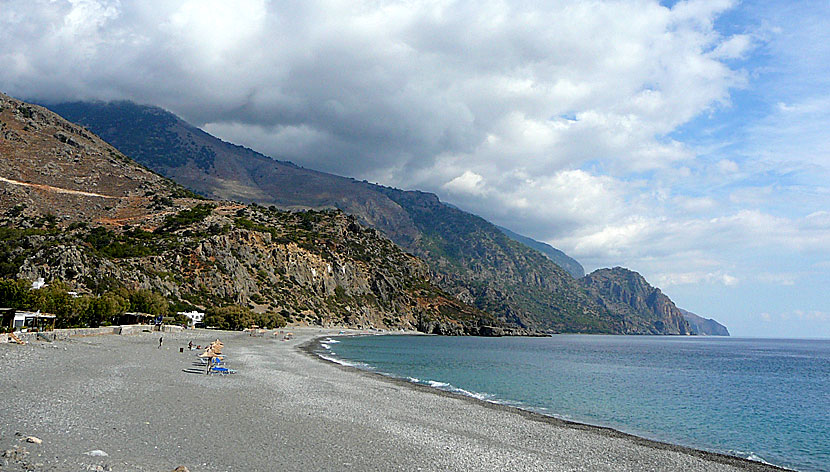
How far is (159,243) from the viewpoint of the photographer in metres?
99.7

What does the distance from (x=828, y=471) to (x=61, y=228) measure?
111668 millimetres

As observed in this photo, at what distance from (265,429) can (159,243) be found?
93.7 m

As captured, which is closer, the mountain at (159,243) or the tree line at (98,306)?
the tree line at (98,306)

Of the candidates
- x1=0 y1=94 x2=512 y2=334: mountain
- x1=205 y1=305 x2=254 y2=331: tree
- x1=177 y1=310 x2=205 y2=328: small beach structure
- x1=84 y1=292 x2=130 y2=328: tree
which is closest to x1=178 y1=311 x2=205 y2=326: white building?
x1=177 y1=310 x2=205 y2=328: small beach structure

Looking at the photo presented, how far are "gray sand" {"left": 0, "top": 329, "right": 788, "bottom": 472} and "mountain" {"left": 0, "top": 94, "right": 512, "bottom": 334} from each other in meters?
58.1

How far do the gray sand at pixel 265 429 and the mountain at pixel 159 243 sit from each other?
58116 millimetres

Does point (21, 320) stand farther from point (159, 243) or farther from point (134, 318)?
point (159, 243)

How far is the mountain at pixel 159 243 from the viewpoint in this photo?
8219cm

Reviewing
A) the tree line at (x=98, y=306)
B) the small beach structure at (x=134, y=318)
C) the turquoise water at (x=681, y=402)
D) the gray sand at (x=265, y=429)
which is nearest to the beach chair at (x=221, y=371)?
the gray sand at (x=265, y=429)

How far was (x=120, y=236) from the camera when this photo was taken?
9806cm

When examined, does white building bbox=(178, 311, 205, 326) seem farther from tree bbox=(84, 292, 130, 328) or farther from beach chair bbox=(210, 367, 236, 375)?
beach chair bbox=(210, 367, 236, 375)

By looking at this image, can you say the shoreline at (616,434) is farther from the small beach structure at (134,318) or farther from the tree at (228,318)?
the tree at (228,318)

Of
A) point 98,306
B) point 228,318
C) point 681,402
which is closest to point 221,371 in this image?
point 681,402

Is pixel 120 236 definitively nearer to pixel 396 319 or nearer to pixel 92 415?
pixel 396 319
